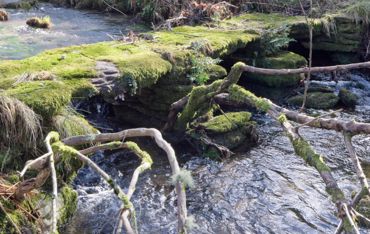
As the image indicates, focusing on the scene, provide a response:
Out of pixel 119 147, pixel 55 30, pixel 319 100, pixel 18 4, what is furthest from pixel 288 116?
pixel 18 4

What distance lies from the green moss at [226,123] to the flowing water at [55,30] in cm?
386

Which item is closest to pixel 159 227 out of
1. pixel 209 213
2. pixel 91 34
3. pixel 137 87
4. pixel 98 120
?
pixel 209 213

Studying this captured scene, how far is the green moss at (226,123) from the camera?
710 cm

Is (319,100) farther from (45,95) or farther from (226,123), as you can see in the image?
(45,95)

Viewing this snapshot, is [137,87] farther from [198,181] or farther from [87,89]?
[198,181]

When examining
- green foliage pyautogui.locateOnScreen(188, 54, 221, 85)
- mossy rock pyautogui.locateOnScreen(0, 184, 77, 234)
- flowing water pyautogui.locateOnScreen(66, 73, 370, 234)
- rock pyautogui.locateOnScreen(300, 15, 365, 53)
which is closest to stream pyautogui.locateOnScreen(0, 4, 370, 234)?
flowing water pyautogui.locateOnScreen(66, 73, 370, 234)

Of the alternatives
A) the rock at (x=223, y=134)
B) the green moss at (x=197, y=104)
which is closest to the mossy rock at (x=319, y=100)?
the rock at (x=223, y=134)

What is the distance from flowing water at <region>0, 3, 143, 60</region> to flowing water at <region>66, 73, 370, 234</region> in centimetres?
389

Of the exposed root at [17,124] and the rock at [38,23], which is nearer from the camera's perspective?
the exposed root at [17,124]

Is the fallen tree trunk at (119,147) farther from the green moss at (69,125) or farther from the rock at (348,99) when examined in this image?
the rock at (348,99)

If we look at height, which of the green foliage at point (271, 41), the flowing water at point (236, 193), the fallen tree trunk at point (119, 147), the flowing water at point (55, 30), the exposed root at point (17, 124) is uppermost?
the fallen tree trunk at point (119, 147)

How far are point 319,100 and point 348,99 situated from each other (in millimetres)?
539

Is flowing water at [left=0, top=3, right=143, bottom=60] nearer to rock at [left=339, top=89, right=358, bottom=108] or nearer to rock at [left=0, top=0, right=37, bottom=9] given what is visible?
rock at [left=0, top=0, right=37, bottom=9]

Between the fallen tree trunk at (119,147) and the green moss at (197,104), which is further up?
the fallen tree trunk at (119,147)
